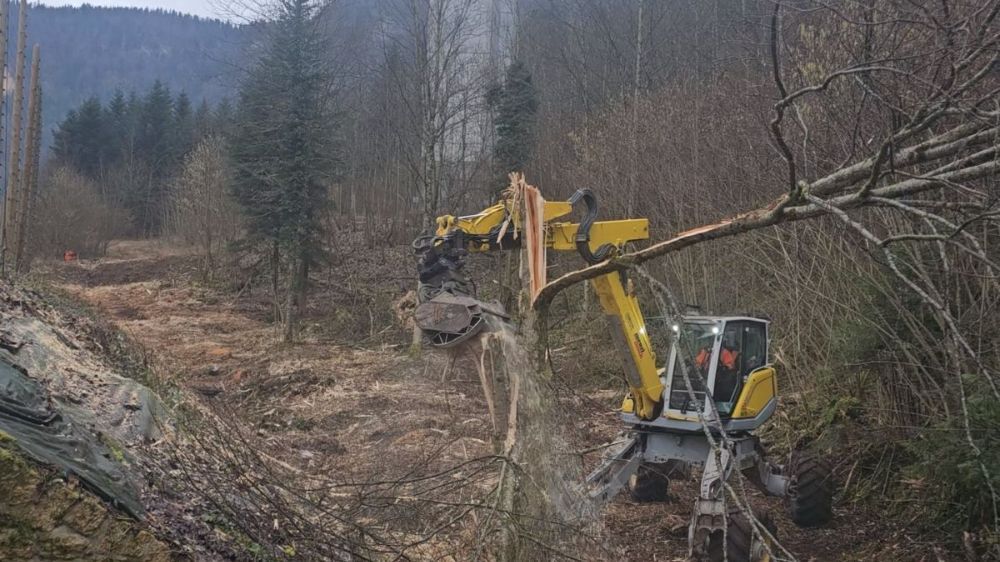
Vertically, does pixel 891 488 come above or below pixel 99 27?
below

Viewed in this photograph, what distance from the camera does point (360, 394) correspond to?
1176 centimetres

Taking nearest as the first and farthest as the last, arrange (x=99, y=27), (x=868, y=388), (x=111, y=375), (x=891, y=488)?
(x=111, y=375), (x=891, y=488), (x=868, y=388), (x=99, y=27)

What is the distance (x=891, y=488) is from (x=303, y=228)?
529 inches

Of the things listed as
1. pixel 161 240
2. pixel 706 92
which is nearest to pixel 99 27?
pixel 161 240

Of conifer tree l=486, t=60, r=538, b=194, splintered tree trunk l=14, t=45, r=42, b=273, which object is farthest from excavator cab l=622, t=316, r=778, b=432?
conifer tree l=486, t=60, r=538, b=194

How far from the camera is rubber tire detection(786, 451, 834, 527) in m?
7.04

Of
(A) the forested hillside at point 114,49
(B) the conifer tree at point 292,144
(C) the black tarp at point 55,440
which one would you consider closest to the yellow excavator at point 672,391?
(C) the black tarp at point 55,440

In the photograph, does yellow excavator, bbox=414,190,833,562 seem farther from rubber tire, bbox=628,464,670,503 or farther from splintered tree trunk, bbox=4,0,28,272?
splintered tree trunk, bbox=4,0,28,272

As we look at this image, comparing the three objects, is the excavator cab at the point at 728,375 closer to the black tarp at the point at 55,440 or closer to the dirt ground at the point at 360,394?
the dirt ground at the point at 360,394

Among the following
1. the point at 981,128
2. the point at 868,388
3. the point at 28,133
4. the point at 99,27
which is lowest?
the point at 868,388

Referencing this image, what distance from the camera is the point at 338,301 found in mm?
20672

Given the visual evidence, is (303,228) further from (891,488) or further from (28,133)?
(891,488)

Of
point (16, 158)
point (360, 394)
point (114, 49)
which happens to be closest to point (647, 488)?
point (360, 394)

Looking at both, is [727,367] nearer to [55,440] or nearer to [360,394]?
[55,440]
